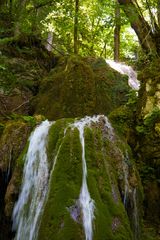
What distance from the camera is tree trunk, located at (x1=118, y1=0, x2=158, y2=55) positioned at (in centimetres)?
819

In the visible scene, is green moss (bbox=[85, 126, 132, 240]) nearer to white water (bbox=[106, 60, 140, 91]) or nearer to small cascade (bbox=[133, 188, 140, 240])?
small cascade (bbox=[133, 188, 140, 240])

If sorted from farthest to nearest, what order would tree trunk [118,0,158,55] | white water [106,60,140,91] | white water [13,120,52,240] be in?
white water [106,60,140,91]
tree trunk [118,0,158,55]
white water [13,120,52,240]

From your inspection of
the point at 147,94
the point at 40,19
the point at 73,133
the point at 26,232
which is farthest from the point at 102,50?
the point at 26,232

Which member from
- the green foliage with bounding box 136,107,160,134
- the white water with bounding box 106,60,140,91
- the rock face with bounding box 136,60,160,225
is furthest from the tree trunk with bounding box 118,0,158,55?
the white water with bounding box 106,60,140,91

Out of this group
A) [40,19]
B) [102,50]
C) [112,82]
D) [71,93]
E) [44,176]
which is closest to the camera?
[44,176]

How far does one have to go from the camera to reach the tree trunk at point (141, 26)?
26.9 feet

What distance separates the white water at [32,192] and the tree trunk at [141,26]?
357 centimetres

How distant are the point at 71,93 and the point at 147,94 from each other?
2.21 m

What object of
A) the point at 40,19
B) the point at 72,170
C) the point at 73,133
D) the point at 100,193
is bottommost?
the point at 100,193

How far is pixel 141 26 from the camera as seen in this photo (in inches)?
339

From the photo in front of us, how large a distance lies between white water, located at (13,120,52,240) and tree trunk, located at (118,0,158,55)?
3.57 meters

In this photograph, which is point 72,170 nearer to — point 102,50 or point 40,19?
point 40,19

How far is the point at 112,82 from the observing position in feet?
31.3

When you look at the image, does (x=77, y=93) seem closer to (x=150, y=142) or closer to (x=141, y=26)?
(x=141, y=26)
